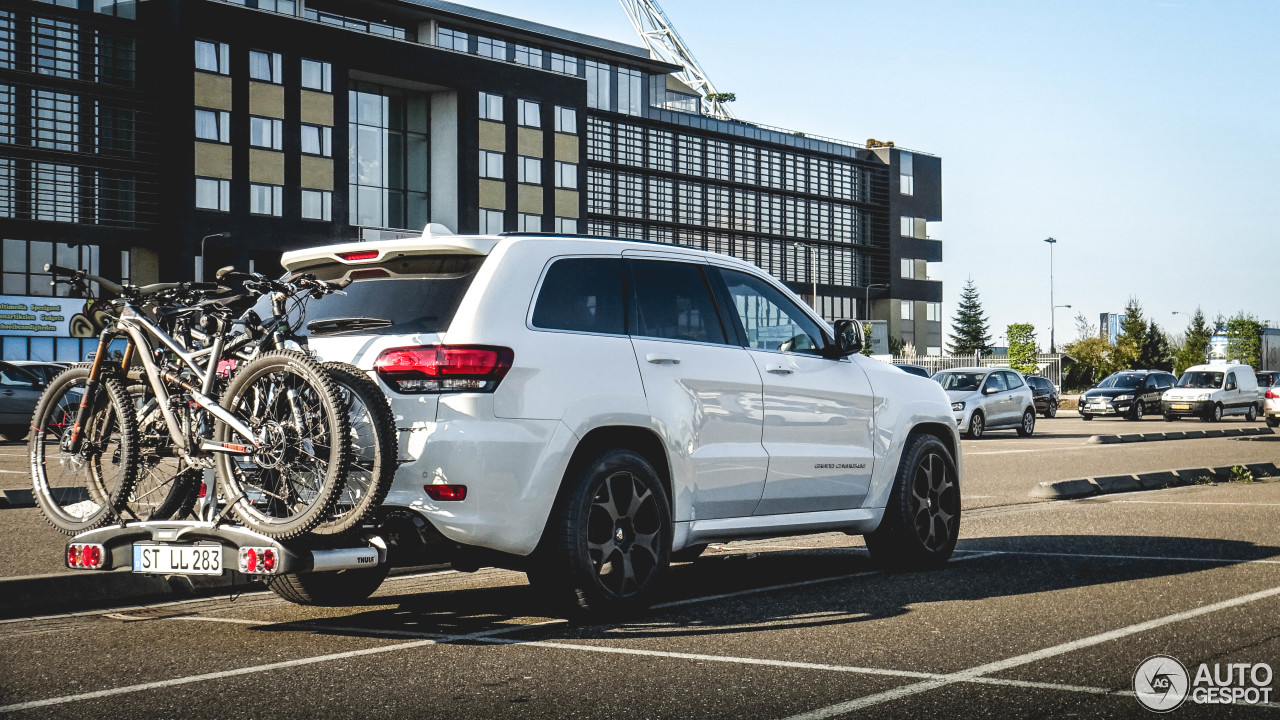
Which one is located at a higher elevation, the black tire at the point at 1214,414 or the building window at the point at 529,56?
the building window at the point at 529,56

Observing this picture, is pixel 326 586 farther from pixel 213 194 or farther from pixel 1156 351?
pixel 1156 351

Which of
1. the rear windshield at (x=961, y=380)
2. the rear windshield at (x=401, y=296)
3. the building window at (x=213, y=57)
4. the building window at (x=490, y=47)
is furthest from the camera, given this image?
the building window at (x=490, y=47)

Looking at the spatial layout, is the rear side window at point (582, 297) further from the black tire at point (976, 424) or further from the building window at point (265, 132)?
the building window at point (265, 132)

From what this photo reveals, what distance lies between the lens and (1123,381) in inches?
1870

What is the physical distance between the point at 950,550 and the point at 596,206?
74.3m

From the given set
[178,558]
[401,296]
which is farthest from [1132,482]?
[178,558]

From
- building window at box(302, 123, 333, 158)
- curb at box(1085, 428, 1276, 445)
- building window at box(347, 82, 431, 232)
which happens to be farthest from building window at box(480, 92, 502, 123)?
curb at box(1085, 428, 1276, 445)

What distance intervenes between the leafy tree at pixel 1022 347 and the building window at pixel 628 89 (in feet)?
90.4

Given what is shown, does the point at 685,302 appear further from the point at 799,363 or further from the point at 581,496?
the point at 581,496

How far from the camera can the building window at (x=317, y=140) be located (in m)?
56.6

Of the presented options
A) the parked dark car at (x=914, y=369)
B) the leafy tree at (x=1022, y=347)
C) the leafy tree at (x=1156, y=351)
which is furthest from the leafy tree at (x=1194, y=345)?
the parked dark car at (x=914, y=369)

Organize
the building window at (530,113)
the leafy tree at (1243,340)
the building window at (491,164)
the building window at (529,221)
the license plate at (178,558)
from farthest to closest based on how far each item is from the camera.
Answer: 1. the leafy tree at (1243,340)
2. the building window at (530,113)
3. the building window at (529,221)
4. the building window at (491,164)
5. the license plate at (178,558)

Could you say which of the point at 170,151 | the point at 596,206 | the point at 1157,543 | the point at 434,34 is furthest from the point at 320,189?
the point at 1157,543

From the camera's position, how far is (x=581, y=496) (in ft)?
21.2
